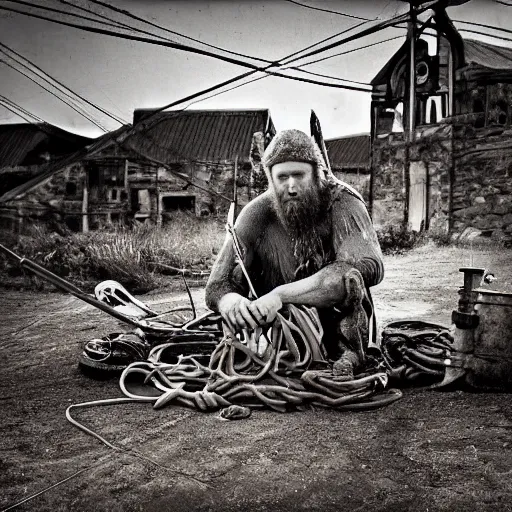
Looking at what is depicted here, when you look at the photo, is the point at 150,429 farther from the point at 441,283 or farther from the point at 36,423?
the point at 441,283

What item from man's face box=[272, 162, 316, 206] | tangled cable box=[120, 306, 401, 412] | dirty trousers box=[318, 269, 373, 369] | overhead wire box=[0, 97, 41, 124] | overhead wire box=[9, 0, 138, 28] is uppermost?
overhead wire box=[9, 0, 138, 28]

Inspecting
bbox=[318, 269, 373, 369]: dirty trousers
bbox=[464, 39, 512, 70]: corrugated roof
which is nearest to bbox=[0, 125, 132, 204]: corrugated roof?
bbox=[318, 269, 373, 369]: dirty trousers

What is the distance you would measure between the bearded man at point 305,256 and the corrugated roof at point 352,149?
1.34m

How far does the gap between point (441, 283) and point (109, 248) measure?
119 inches

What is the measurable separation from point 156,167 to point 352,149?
1758mm

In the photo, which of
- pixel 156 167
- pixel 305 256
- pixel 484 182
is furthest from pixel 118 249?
pixel 484 182

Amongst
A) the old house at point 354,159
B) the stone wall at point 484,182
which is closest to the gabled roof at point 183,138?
the old house at point 354,159

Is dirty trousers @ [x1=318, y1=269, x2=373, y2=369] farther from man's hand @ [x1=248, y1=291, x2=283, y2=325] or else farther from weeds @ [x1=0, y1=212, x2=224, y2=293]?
weeds @ [x1=0, y1=212, x2=224, y2=293]

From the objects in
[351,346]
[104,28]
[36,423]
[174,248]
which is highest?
[104,28]

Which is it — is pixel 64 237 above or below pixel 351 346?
above

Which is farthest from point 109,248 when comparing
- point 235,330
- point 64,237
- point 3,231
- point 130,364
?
point 235,330

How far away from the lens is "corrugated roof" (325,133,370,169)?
5.00 metres

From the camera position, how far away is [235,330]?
135 inches

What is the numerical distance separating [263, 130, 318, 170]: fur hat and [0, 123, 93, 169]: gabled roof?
219cm
